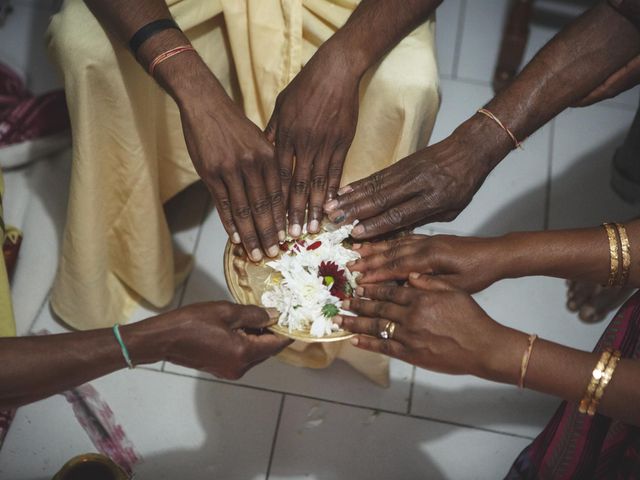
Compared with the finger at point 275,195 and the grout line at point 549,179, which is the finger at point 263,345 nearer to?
the finger at point 275,195

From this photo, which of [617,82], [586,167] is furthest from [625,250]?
[586,167]

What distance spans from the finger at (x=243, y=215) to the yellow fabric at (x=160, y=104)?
265 mm

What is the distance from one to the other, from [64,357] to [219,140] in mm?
459

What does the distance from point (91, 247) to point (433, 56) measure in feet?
2.69

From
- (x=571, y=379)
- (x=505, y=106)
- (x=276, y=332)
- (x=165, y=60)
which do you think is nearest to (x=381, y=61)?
(x=505, y=106)

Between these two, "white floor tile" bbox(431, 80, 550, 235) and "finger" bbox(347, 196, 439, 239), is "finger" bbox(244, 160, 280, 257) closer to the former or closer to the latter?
"finger" bbox(347, 196, 439, 239)

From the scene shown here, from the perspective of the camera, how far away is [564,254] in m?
1.20

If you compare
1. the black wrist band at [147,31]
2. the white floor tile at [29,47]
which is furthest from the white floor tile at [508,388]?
the white floor tile at [29,47]

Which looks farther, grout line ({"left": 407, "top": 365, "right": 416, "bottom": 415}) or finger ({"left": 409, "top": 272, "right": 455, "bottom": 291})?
A: grout line ({"left": 407, "top": 365, "right": 416, "bottom": 415})

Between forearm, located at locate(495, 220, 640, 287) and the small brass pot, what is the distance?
2.68 ft

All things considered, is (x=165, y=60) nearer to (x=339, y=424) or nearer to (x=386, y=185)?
(x=386, y=185)

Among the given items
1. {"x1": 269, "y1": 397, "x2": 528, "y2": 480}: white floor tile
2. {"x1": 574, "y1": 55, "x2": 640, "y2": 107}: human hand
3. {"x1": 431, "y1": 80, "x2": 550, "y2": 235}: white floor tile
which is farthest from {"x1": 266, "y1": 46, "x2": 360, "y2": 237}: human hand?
{"x1": 431, "y1": 80, "x2": 550, "y2": 235}: white floor tile

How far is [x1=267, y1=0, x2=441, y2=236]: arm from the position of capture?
4.34 feet

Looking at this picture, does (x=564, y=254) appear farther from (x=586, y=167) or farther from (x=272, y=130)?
(x=586, y=167)
